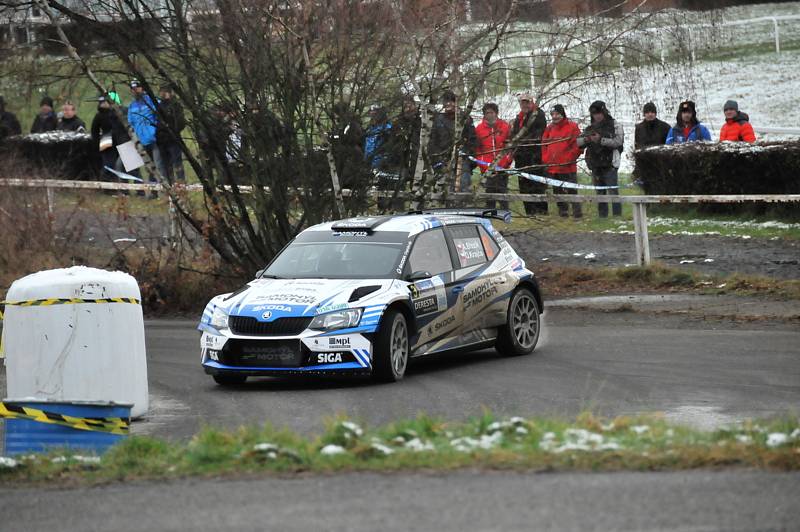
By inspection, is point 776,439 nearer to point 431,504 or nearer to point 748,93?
point 431,504

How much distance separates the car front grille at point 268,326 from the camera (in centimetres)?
1320

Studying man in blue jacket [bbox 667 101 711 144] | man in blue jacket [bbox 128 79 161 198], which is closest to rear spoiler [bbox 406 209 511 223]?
man in blue jacket [bbox 128 79 161 198]

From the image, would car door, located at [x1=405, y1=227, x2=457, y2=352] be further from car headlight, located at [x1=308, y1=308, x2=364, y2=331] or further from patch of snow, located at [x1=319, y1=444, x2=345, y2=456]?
patch of snow, located at [x1=319, y1=444, x2=345, y2=456]

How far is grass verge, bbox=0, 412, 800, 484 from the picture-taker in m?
8.35

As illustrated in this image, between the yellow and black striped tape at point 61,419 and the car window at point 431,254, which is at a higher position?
the car window at point 431,254

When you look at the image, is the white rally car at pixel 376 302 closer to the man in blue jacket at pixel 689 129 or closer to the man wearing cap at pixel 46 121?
the man in blue jacket at pixel 689 129

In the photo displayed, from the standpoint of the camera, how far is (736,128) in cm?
2395

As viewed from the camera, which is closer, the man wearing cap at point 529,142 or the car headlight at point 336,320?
the car headlight at point 336,320

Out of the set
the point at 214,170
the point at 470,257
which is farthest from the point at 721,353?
the point at 214,170

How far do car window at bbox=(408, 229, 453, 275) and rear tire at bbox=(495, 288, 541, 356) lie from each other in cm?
95

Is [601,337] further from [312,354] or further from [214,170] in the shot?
[214,170]

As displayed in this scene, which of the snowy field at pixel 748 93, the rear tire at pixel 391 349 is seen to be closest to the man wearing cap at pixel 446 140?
the rear tire at pixel 391 349

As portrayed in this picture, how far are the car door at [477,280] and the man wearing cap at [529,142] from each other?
3.81 meters

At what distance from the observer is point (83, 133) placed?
31.0 m
